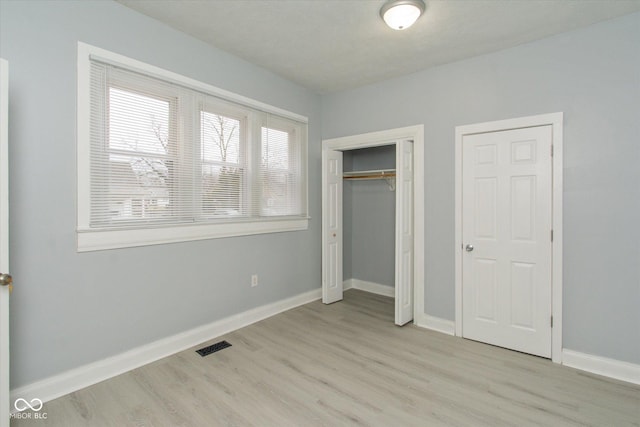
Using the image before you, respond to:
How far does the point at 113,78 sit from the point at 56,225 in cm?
117

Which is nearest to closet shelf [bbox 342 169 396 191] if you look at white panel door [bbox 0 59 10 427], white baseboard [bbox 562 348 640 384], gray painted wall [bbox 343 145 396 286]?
gray painted wall [bbox 343 145 396 286]

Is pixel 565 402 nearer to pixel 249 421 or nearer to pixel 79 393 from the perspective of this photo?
pixel 249 421

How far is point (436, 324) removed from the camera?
11.3 feet

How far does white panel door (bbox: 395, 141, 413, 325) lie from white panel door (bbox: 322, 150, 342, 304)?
0.98 metres

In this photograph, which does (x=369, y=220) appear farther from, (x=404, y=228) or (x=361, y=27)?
(x=361, y=27)

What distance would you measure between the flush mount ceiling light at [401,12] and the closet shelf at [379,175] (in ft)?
6.56

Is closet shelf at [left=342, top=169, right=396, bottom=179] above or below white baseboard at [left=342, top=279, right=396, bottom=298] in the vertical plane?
above

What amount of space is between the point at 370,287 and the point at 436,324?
1.53 meters

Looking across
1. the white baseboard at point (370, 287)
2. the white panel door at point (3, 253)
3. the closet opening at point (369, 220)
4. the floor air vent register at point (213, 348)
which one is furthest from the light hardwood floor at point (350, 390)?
the closet opening at point (369, 220)

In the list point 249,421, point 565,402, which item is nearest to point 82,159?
point 249,421

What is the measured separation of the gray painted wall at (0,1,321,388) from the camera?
2.07 m

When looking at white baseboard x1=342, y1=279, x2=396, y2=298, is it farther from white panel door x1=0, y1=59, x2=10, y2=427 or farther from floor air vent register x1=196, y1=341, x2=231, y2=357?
white panel door x1=0, y1=59, x2=10, y2=427

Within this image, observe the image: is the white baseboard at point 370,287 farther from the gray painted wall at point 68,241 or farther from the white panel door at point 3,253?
the white panel door at point 3,253

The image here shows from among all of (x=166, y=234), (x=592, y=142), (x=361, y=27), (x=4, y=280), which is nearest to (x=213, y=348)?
(x=166, y=234)
